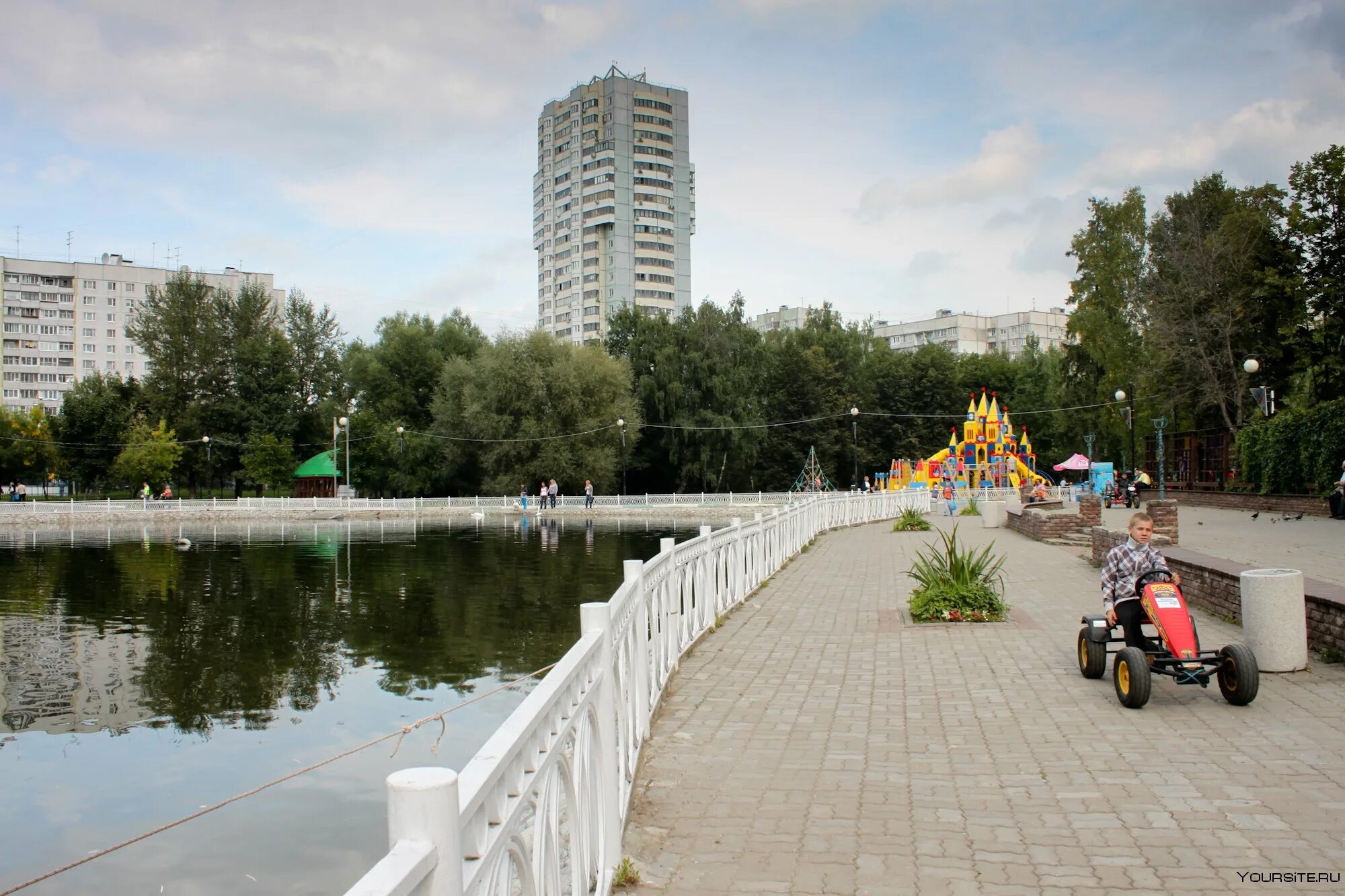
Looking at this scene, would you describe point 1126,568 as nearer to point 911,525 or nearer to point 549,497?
point 911,525

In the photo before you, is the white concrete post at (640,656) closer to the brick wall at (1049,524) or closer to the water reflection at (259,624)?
the water reflection at (259,624)

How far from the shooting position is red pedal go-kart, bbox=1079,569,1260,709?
679 centimetres

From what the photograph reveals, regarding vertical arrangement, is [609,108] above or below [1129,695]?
above

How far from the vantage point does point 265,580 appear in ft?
70.9

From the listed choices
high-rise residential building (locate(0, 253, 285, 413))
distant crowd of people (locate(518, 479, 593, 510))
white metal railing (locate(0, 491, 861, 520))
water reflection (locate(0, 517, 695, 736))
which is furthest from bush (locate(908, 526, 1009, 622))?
high-rise residential building (locate(0, 253, 285, 413))

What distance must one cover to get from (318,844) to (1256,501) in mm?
31814

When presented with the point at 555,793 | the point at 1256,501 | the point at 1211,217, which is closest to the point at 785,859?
the point at 555,793

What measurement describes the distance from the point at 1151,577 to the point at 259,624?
1248cm

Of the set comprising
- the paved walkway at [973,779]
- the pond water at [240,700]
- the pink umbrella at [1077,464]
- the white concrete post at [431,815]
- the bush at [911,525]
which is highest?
the pink umbrella at [1077,464]

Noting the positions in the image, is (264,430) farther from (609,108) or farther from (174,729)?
(174,729)

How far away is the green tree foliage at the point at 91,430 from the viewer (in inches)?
2790

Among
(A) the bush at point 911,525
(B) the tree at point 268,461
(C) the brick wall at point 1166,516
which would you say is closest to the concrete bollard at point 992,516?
(A) the bush at point 911,525

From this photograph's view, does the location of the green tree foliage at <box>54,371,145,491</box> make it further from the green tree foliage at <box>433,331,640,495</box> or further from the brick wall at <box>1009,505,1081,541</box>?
the brick wall at <box>1009,505,1081,541</box>

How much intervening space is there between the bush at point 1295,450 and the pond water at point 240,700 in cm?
1926
